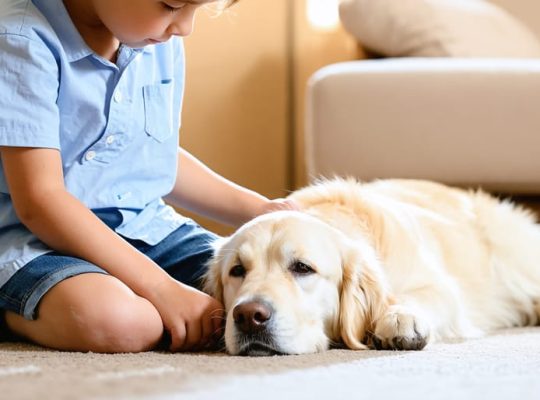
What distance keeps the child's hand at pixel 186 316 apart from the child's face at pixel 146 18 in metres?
0.37

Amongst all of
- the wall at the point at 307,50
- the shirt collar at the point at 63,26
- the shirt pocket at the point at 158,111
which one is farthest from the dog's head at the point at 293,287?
the wall at the point at 307,50

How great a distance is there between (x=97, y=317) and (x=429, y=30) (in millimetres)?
1564

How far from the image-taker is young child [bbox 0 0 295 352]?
1.32 meters

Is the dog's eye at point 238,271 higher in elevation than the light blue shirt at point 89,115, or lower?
lower

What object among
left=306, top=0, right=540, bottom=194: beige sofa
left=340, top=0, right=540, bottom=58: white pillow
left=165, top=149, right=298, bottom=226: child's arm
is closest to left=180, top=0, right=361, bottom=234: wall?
left=340, top=0, right=540, bottom=58: white pillow

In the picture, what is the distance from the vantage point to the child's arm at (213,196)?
68.8 inches

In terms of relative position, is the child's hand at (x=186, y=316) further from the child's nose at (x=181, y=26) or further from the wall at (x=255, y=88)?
the wall at (x=255, y=88)

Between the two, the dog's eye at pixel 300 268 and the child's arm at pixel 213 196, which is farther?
the child's arm at pixel 213 196

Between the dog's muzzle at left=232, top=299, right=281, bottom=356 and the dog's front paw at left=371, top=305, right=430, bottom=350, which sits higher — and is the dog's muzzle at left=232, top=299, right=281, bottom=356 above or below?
above

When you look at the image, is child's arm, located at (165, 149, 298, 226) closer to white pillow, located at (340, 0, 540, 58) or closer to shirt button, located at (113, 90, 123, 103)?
shirt button, located at (113, 90, 123, 103)

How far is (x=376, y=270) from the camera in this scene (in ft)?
4.83

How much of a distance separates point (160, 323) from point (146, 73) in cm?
46

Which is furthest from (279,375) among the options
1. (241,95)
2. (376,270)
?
(241,95)

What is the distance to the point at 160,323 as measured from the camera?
1348mm
